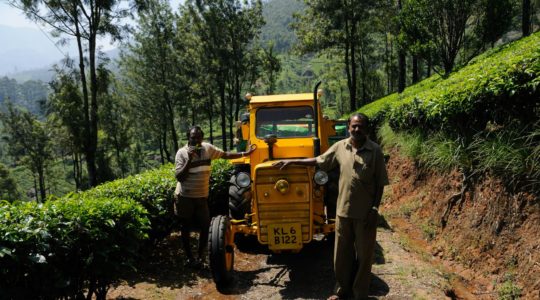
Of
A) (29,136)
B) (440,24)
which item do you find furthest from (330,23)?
(29,136)

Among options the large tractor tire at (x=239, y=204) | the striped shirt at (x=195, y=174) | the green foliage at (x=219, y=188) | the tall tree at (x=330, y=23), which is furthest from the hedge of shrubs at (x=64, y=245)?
the tall tree at (x=330, y=23)

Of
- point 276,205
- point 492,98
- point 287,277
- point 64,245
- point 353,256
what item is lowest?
point 287,277

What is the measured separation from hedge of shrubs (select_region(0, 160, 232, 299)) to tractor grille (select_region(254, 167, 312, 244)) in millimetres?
1644

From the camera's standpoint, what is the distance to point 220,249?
211 inches

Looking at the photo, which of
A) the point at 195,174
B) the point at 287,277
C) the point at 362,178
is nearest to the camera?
the point at 362,178

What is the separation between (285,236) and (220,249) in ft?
2.94

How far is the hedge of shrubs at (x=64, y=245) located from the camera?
3.74m

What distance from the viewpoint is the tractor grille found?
18.2ft

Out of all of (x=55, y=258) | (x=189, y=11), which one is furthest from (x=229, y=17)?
(x=55, y=258)

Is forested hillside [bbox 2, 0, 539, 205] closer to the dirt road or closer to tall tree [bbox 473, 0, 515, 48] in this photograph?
tall tree [bbox 473, 0, 515, 48]

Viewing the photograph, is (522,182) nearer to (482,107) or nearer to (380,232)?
(482,107)

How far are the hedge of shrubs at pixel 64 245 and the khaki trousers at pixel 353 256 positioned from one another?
2550 millimetres

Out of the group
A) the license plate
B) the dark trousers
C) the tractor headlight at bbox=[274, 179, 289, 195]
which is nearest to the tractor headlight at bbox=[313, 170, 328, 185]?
the tractor headlight at bbox=[274, 179, 289, 195]

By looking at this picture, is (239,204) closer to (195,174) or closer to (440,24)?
(195,174)
